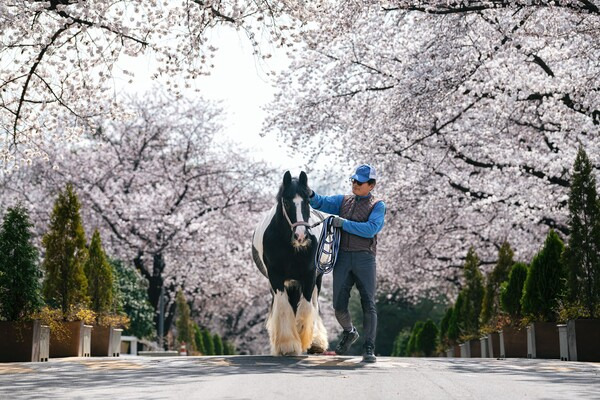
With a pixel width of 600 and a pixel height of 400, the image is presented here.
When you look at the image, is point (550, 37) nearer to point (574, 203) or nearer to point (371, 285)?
point (574, 203)

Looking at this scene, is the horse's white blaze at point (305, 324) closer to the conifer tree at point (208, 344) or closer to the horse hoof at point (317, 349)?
the horse hoof at point (317, 349)

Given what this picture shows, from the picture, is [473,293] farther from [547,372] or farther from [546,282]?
[547,372]

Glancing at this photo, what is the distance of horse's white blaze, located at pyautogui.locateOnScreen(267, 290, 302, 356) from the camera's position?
1300 centimetres

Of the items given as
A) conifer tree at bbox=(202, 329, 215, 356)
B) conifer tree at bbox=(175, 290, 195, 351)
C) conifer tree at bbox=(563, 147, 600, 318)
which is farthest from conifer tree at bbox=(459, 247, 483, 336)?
conifer tree at bbox=(202, 329, 215, 356)

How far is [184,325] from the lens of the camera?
116 ft

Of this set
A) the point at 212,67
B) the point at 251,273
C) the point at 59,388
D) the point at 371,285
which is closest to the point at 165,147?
the point at 251,273

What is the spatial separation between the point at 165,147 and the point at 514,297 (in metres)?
24.2

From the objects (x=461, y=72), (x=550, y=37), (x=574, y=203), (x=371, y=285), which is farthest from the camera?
(x=461, y=72)

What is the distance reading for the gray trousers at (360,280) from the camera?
11.9m

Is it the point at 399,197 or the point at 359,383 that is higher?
the point at 399,197

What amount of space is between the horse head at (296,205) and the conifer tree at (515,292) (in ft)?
23.1

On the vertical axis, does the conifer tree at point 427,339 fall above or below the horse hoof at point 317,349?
above

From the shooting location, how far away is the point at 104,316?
17.8 m

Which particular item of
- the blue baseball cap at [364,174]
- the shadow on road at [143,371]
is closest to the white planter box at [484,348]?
the shadow on road at [143,371]
